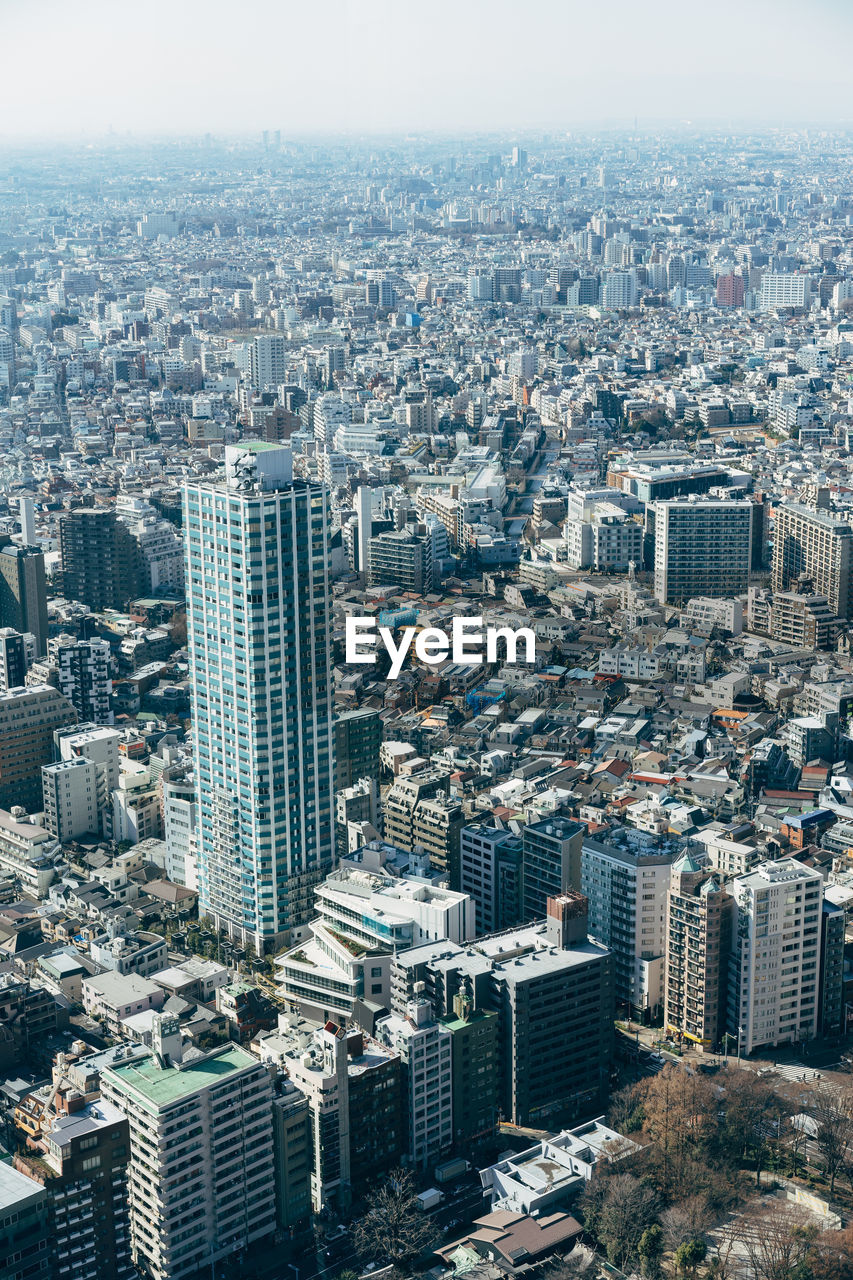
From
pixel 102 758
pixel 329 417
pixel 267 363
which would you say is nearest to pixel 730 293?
pixel 267 363

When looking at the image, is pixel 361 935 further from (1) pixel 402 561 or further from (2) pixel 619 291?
(2) pixel 619 291

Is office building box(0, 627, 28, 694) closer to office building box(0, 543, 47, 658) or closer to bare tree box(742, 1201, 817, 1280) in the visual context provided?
office building box(0, 543, 47, 658)

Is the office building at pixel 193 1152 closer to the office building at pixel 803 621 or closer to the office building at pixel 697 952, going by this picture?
the office building at pixel 697 952

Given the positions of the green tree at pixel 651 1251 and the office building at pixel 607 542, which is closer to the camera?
the green tree at pixel 651 1251

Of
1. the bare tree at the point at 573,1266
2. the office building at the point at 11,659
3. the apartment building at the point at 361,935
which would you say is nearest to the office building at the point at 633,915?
the apartment building at the point at 361,935

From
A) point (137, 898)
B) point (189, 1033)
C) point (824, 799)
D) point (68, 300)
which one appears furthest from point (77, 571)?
point (68, 300)

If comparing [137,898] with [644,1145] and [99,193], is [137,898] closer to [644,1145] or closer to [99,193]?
[644,1145]
